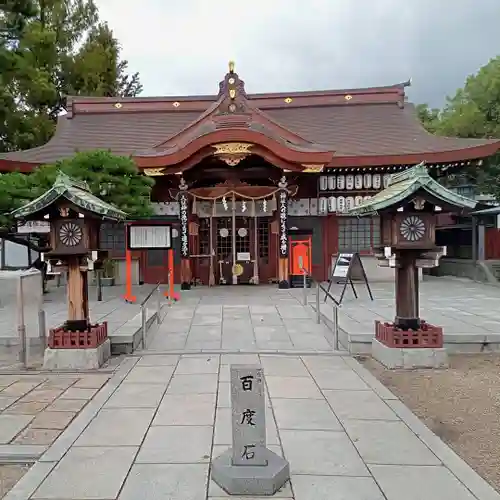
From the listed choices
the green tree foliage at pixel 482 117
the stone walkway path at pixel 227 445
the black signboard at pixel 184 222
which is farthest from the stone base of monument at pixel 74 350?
the green tree foliage at pixel 482 117

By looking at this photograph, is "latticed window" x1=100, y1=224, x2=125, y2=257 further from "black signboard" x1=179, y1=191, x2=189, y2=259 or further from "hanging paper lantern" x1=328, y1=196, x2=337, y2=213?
"hanging paper lantern" x1=328, y1=196, x2=337, y2=213

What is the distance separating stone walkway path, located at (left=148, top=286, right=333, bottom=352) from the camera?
7.54m

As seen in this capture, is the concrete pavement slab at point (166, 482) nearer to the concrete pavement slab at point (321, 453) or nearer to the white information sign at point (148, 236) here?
the concrete pavement slab at point (321, 453)

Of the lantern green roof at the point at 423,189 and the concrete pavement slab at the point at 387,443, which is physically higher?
the lantern green roof at the point at 423,189

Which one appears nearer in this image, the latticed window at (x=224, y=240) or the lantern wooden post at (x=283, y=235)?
the lantern wooden post at (x=283, y=235)

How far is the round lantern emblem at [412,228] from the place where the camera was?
21.5 feet

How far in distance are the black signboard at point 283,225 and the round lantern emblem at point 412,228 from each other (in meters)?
7.91

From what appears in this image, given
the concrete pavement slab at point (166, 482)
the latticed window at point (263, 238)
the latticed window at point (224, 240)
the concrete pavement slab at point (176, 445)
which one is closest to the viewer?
the concrete pavement slab at point (166, 482)

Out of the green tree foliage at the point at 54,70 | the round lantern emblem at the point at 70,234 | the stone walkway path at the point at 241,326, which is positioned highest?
the green tree foliage at the point at 54,70

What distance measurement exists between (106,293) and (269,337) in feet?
23.4

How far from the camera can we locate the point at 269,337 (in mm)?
8016

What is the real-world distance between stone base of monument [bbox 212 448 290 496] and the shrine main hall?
10699 millimetres

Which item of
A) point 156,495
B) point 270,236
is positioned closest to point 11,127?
point 270,236

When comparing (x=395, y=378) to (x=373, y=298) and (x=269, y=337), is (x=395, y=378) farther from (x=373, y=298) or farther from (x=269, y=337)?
(x=373, y=298)
